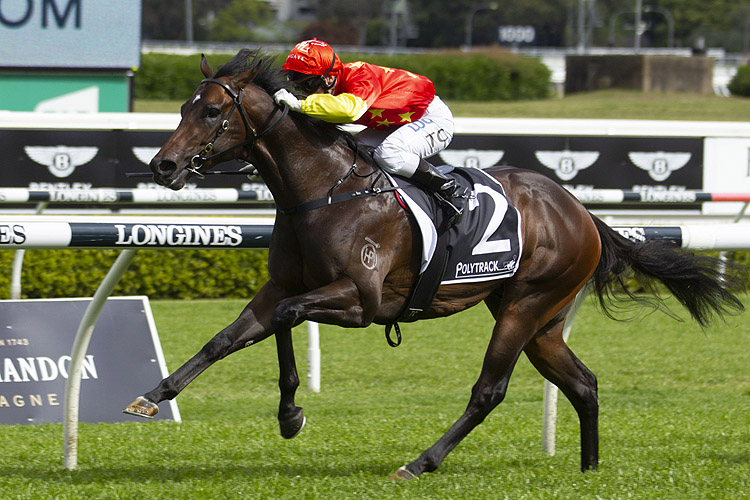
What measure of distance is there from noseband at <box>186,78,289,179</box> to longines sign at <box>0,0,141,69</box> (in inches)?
307

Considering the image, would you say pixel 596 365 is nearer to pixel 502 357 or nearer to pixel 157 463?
pixel 502 357

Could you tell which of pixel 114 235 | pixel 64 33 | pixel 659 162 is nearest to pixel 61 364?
pixel 114 235

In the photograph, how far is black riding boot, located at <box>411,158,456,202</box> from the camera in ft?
11.9

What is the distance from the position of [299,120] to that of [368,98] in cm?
25

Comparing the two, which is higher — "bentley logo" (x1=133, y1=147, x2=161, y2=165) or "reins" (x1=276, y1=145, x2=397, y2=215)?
"reins" (x1=276, y1=145, x2=397, y2=215)

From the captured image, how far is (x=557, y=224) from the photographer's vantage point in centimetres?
397

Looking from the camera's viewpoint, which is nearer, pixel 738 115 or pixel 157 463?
pixel 157 463

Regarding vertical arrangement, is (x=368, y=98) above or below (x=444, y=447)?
above

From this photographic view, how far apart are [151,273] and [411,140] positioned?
5233 millimetres

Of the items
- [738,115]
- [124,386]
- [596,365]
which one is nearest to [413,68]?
[738,115]

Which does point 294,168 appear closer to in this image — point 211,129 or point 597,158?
point 211,129

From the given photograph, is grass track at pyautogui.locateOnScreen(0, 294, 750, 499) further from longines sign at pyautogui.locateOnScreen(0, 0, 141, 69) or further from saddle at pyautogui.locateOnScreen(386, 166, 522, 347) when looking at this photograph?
longines sign at pyautogui.locateOnScreen(0, 0, 141, 69)

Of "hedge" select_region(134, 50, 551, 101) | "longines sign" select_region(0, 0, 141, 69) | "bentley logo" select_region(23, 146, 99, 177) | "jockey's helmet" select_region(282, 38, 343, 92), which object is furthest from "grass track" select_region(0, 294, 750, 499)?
"hedge" select_region(134, 50, 551, 101)

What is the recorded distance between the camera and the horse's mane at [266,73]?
348cm
